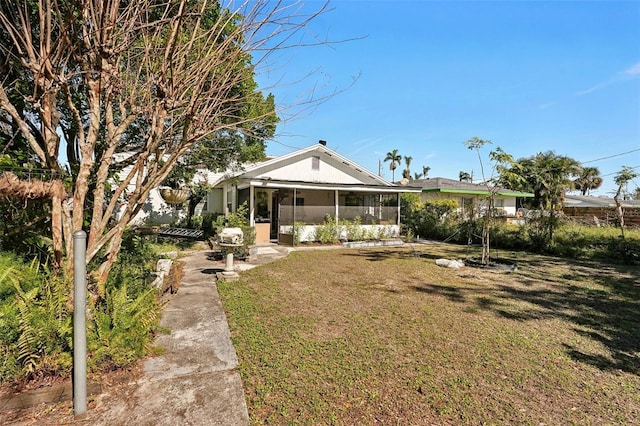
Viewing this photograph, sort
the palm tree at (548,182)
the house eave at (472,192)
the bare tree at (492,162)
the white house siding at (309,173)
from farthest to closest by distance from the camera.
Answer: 1. the house eave at (472,192)
2. the white house siding at (309,173)
3. the palm tree at (548,182)
4. the bare tree at (492,162)

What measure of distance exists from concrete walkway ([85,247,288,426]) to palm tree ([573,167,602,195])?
55061 millimetres

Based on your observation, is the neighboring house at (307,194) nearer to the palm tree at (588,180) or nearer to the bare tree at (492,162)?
the bare tree at (492,162)

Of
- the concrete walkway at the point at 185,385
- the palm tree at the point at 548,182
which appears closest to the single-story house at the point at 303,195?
the palm tree at the point at 548,182

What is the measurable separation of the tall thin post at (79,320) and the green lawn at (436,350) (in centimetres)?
130

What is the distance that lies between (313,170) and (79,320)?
13.9m

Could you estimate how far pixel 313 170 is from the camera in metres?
15.7

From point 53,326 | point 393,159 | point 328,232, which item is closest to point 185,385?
point 53,326

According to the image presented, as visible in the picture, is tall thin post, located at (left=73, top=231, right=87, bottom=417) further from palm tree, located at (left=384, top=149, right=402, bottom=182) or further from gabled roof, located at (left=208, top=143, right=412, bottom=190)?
palm tree, located at (left=384, top=149, right=402, bottom=182)

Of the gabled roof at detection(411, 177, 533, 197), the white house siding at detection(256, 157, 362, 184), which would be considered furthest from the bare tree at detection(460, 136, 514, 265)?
the gabled roof at detection(411, 177, 533, 197)

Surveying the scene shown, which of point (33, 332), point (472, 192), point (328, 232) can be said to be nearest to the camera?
point (33, 332)

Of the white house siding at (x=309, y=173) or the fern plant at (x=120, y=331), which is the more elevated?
the white house siding at (x=309, y=173)

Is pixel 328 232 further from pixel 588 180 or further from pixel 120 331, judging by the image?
pixel 588 180

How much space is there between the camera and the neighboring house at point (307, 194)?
45.0ft

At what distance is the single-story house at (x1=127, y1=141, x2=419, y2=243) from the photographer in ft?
45.0
